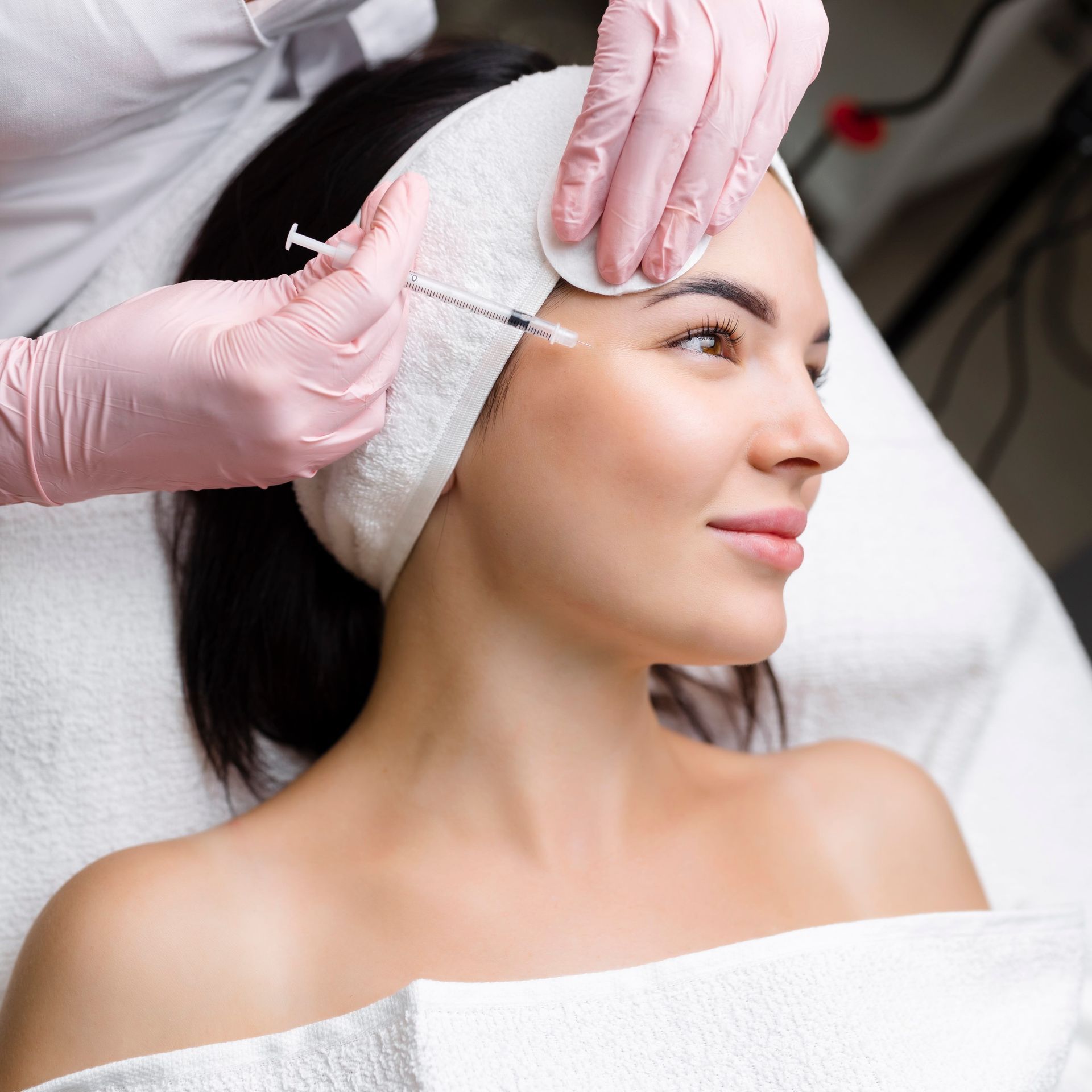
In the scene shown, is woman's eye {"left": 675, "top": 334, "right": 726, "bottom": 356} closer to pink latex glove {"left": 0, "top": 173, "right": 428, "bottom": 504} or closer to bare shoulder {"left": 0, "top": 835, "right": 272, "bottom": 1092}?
pink latex glove {"left": 0, "top": 173, "right": 428, "bottom": 504}

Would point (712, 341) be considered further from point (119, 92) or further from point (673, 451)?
point (119, 92)

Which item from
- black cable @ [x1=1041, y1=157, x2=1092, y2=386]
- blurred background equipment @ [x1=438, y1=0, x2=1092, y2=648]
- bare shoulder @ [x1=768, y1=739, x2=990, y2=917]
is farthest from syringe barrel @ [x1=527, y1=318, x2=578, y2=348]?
black cable @ [x1=1041, y1=157, x2=1092, y2=386]

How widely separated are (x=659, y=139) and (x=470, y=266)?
207mm

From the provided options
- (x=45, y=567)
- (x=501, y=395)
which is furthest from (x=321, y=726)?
(x=501, y=395)

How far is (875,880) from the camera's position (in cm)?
125

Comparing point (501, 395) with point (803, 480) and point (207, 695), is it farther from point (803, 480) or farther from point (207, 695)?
point (207, 695)

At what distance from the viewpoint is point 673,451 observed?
949mm

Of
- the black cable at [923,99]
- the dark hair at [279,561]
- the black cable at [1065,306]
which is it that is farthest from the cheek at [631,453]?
the black cable at [1065,306]

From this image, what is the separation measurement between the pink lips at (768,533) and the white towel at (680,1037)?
0.38 m

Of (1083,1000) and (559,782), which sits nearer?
(559,782)

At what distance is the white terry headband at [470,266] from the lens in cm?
99

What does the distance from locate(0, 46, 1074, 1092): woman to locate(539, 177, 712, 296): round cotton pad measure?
14 mm

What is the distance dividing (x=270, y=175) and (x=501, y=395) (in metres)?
0.44

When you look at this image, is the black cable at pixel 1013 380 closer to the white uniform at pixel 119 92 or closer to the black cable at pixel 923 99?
the black cable at pixel 923 99
